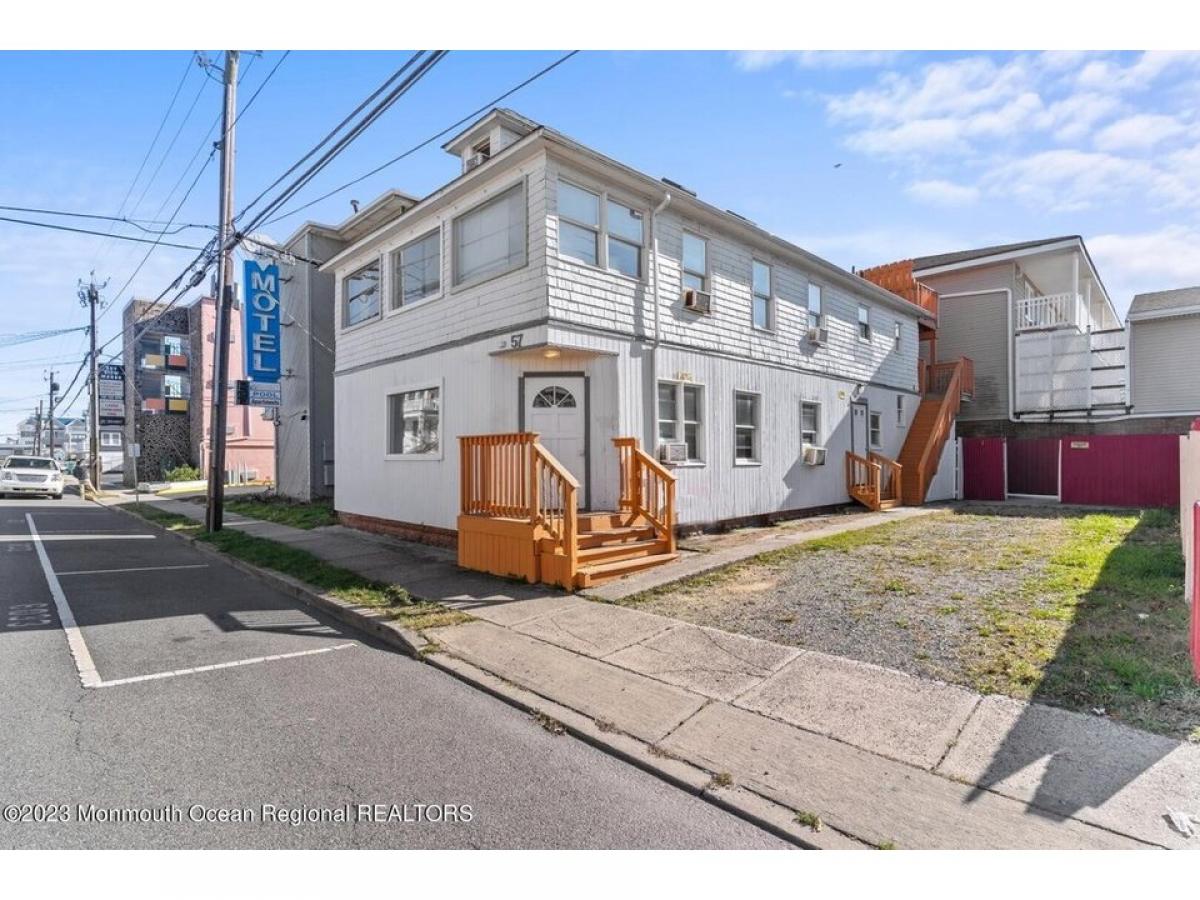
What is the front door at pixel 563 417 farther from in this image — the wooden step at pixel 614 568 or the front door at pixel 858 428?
the front door at pixel 858 428

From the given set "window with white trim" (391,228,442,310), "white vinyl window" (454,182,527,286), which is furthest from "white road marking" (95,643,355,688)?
"window with white trim" (391,228,442,310)

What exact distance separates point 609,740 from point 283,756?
1826mm

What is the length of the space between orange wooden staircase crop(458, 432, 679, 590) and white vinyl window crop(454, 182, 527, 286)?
2.92 m

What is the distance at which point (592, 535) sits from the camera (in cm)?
796

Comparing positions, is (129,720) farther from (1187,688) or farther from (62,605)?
(1187,688)

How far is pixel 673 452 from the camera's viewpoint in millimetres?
9773

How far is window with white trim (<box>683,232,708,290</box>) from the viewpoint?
34.8 ft

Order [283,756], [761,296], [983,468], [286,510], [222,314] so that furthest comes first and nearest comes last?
[983,468] → [286,510] → [222,314] → [761,296] → [283,756]

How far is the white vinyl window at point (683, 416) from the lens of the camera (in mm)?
10188

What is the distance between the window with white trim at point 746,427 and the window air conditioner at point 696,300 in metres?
1.73

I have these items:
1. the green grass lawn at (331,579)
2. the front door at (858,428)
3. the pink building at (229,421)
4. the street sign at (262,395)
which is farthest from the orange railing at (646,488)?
the pink building at (229,421)

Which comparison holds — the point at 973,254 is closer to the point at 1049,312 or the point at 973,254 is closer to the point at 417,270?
the point at 1049,312

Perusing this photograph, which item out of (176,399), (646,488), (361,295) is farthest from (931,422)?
(176,399)

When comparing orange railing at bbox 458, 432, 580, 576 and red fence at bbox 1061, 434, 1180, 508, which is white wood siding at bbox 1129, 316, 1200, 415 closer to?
red fence at bbox 1061, 434, 1180, 508
